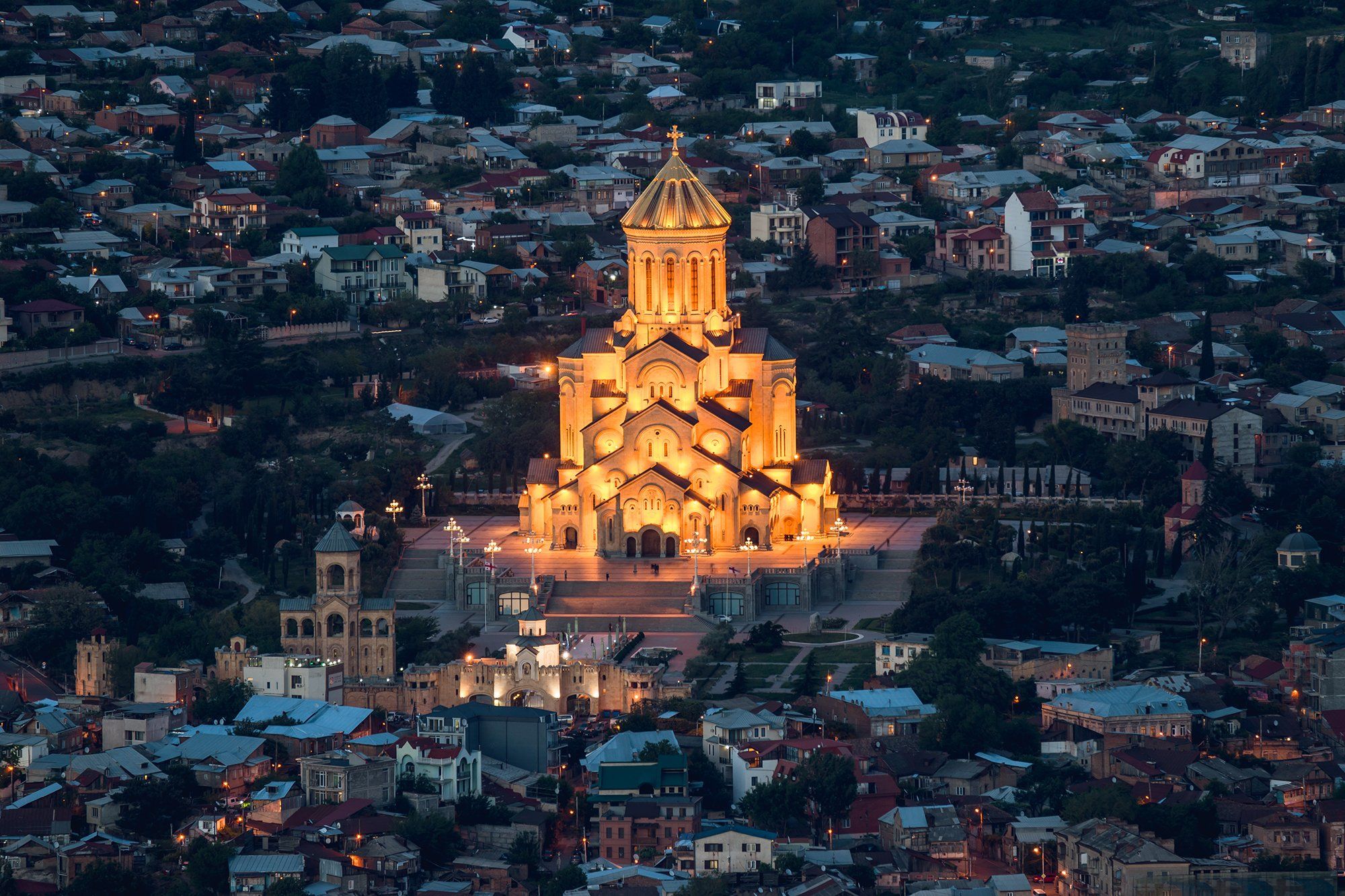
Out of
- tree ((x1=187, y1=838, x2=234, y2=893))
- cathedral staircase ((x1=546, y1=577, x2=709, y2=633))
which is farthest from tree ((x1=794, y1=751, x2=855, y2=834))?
cathedral staircase ((x1=546, y1=577, x2=709, y2=633))

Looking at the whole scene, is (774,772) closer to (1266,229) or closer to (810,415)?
(810,415)

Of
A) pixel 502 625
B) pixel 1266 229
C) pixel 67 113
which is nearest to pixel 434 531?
pixel 502 625

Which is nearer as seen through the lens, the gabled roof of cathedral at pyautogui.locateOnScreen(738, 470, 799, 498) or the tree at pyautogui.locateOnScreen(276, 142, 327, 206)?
the gabled roof of cathedral at pyautogui.locateOnScreen(738, 470, 799, 498)

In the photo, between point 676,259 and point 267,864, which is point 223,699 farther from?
point 676,259

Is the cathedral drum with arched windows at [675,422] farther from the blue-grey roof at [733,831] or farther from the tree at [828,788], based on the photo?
the blue-grey roof at [733,831]

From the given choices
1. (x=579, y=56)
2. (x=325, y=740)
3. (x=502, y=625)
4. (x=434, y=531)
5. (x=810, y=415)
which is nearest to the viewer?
(x=325, y=740)

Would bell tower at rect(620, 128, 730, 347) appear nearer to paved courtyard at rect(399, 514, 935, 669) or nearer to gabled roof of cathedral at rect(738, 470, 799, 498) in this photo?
gabled roof of cathedral at rect(738, 470, 799, 498)
